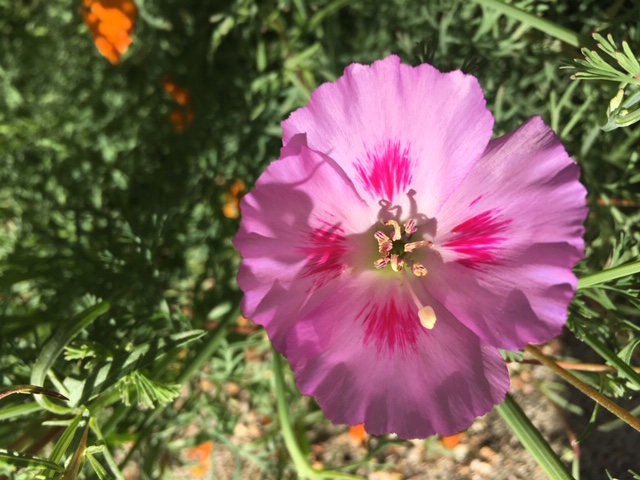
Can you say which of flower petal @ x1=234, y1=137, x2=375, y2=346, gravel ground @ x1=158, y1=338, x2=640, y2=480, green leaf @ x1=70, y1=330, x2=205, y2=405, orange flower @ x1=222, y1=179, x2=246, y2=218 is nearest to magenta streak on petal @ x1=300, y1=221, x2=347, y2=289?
flower petal @ x1=234, y1=137, x2=375, y2=346

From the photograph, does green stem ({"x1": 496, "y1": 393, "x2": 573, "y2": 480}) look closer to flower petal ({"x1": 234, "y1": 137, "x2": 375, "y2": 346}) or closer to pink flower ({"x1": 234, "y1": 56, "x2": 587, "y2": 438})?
pink flower ({"x1": 234, "y1": 56, "x2": 587, "y2": 438})

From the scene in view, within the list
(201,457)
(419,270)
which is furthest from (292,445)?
(201,457)

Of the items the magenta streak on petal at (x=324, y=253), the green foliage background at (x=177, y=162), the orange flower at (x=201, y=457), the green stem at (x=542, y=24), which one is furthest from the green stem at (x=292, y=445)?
the green stem at (x=542, y=24)

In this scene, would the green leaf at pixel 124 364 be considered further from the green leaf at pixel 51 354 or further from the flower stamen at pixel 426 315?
A: the flower stamen at pixel 426 315

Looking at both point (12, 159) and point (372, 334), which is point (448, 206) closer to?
point (372, 334)

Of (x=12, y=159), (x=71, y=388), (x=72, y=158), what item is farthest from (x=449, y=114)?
(x=12, y=159)

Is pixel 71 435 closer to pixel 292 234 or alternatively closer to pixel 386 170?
pixel 292 234
